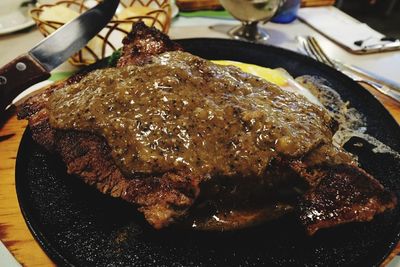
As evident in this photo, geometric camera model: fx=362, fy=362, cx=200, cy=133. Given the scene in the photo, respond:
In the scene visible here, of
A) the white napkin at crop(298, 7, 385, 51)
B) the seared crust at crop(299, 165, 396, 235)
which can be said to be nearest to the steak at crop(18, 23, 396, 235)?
the seared crust at crop(299, 165, 396, 235)

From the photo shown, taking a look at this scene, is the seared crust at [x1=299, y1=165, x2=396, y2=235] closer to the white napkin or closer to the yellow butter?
the yellow butter

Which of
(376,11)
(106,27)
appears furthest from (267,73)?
(376,11)

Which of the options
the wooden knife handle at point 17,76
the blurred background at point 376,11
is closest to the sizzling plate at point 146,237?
the wooden knife handle at point 17,76

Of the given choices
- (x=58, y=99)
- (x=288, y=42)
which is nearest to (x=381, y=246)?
(x=58, y=99)

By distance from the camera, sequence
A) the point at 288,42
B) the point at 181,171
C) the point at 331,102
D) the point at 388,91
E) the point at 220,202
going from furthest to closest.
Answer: the point at 288,42 < the point at 388,91 < the point at 331,102 < the point at 220,202 < the point at 181,171

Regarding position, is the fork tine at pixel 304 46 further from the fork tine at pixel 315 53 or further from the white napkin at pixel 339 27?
the white napkin at pixel 339 27

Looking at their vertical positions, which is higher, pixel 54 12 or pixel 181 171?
pixel 54 12

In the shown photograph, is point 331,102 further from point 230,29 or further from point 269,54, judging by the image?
point 230,29
